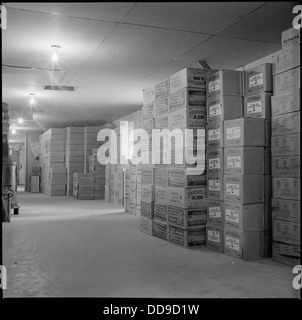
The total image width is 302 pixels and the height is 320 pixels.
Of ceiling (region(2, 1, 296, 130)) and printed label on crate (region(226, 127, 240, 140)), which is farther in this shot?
printed label on crate (region(226, 127, 240, 140))

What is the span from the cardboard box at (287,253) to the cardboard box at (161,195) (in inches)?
64.3

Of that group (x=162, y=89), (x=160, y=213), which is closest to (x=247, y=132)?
(x=162, y=89)

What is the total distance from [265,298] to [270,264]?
1.08m

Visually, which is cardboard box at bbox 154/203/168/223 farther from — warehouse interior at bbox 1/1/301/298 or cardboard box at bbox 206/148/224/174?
cardboard box at bbox 206/148/224/174

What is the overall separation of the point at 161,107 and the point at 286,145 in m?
1.97

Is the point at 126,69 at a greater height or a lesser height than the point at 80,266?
greater

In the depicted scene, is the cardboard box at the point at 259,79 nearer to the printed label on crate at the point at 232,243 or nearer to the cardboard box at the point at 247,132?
the cardboard box at the point at 247,132

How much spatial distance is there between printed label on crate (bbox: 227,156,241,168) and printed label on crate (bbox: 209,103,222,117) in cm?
60

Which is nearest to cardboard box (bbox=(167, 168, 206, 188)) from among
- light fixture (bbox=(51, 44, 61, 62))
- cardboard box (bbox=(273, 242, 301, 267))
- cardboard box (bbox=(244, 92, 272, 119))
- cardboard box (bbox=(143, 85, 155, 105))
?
cardboard box (bbox=(244, 92, 272, 119))

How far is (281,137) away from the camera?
3854 mm

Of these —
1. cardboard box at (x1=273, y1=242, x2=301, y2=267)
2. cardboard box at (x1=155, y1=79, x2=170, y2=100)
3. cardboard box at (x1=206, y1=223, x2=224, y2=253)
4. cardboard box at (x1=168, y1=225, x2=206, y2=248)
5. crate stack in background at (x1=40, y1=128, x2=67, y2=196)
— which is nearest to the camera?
cardboard box at (x1=273, y1=242, x2=301, y2=267)

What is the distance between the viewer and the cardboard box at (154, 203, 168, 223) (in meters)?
5.02

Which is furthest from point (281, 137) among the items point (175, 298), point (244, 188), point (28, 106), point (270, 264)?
point (28, 106)
